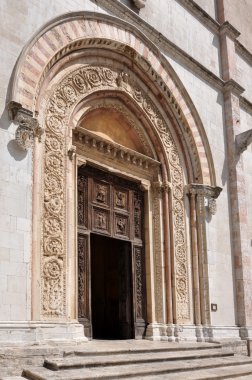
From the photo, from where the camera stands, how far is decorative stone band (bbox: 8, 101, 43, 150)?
25.1ft

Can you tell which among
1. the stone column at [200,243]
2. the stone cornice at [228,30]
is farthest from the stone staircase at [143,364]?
the stone cornice at [228,30]

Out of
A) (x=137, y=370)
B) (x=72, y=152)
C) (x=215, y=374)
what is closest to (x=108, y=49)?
(x=72, y=152)

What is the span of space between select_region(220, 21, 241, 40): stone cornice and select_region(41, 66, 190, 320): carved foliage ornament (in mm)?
3866

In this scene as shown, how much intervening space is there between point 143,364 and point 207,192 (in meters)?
4.97

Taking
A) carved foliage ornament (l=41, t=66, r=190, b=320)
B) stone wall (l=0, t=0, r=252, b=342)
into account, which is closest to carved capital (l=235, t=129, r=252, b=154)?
stone wall (l=0, t=0, r=252, b=342)

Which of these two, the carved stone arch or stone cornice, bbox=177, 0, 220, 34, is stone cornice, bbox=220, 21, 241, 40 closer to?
stone cornice, bbox=177, 0, 220, 34

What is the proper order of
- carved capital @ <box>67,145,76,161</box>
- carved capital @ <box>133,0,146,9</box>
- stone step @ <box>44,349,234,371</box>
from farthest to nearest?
carved capital @ <box>133,0,146,9</box>, carved capital @ <box>67,145,76,161</box>, stone step @ <box>44,349,234,371</box>

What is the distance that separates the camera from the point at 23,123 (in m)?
7.77

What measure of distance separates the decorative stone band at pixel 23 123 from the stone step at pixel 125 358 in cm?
315

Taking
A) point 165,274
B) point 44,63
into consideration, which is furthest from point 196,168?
point 44,63

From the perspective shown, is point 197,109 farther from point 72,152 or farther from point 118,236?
point 72,152

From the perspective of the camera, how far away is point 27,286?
7449 mm

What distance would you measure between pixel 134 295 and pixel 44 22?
216 inches

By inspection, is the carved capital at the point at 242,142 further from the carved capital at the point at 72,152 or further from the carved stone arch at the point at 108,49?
the carved capital at the point at 72,152
